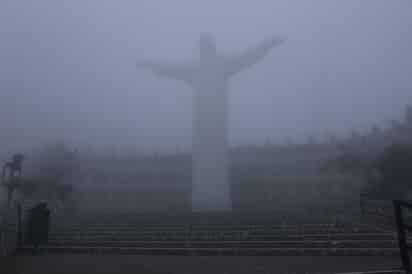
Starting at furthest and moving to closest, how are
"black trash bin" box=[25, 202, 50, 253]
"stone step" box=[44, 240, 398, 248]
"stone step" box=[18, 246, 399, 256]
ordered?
"black trash bin" box=[25, 202, 50, 253] < "stone step" box=[44, 240, 398, 248] < "stone step" box=[18, 246, 399, 256]

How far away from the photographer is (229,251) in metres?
6.44

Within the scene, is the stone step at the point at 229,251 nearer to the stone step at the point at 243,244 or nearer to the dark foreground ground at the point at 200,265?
the dark foreground ground at the point at 200,265

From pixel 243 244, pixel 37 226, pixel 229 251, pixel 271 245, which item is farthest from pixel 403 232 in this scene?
pixel 37 226

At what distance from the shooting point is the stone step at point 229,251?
19.1 ft

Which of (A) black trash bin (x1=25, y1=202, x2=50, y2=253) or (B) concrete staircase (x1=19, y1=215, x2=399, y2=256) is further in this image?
(A) black trash bin (x1=25, y1=202, x2=50, y2=253)

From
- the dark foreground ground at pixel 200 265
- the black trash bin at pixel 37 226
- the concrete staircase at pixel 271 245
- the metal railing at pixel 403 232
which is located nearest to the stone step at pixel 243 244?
the concrete staircase at pixel 271 245

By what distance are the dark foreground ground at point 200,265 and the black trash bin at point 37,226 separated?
184cm

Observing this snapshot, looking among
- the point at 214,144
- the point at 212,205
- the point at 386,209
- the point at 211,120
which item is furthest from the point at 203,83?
the point at 386,209

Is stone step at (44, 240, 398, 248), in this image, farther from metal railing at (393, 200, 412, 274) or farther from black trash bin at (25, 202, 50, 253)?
metal railing at (393, 200, 412, 274)

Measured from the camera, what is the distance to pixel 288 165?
3872cm

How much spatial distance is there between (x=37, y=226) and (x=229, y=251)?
4.82 metres

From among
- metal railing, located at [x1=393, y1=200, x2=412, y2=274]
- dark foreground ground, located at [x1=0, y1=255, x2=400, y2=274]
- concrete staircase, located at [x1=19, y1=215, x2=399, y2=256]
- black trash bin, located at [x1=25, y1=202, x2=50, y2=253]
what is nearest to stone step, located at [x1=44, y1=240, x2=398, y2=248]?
concrete staircase, located at [x1=19, y1=215, x2=399, y2=256]

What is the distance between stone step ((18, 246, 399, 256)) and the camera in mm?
5816

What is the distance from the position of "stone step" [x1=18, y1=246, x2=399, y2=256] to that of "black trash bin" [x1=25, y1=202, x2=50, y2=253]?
1.08 feet
